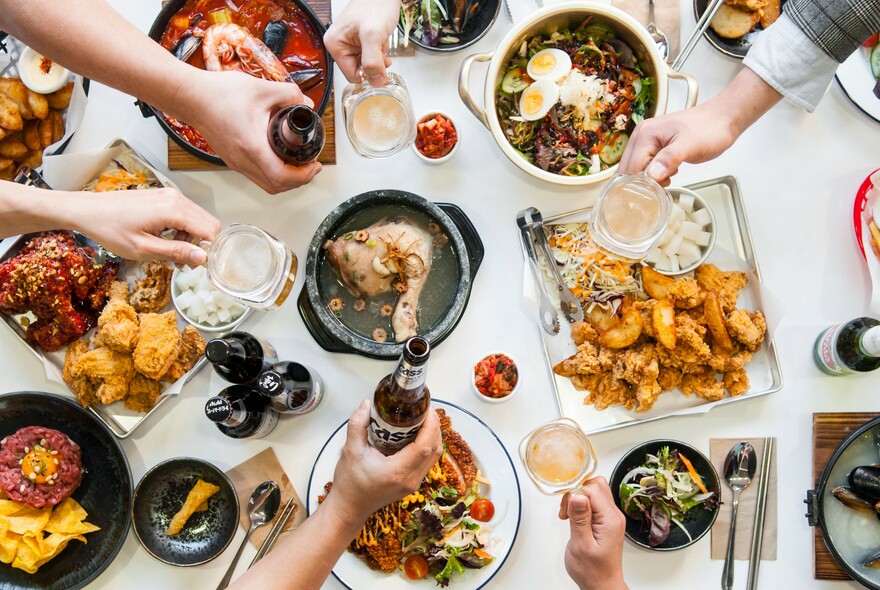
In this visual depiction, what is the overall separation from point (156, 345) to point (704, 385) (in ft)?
5.96

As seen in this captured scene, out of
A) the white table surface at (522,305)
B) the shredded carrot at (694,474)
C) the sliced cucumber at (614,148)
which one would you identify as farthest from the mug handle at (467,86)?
the shredded carrot at (694,474)

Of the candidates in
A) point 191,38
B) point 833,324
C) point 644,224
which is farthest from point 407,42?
point 833,324

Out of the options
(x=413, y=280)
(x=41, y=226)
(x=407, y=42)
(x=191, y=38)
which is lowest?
(x=413, y=280)

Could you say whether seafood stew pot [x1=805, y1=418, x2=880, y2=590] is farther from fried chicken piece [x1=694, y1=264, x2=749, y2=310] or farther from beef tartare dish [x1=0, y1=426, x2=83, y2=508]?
beef tartare dish [x1=0, y1=426, x2=83, y2=508]

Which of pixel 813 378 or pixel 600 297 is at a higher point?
pixel 600 297

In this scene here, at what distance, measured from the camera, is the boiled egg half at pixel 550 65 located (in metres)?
2.15

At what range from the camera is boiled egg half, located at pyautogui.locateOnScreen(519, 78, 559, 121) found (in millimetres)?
2139

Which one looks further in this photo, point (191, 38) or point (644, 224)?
point (191, 38)

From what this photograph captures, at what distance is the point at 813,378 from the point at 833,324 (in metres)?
0.20

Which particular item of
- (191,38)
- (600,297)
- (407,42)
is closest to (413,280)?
(600,297)

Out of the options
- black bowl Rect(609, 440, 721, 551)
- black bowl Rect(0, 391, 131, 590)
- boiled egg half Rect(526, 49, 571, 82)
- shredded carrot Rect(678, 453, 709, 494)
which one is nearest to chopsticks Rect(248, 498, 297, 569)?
black bowl Rect(0, 391, 131, 590)

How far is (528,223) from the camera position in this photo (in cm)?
228

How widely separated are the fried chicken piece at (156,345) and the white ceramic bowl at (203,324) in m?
0.06

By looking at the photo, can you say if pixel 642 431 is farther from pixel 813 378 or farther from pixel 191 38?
pixel 191 38
